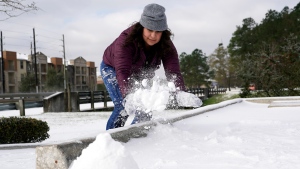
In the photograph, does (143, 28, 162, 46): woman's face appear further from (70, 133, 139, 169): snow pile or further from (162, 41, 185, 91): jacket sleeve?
(70, 133, 139, 169): snow pile

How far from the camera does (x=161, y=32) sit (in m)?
3.42

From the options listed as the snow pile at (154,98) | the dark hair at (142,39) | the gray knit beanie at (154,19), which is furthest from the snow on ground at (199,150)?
the gray knit beanie at (154,19)

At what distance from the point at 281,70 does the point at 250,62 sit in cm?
157

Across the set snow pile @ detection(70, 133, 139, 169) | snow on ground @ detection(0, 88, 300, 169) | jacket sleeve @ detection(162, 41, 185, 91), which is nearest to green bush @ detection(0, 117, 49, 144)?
snow on ground @ detection(0, 88, 300, 169)

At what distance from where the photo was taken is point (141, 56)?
352 cm

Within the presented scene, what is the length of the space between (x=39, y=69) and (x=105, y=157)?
2280 inches

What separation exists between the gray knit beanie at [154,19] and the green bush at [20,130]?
365 cm

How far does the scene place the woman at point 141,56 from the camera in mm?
3301

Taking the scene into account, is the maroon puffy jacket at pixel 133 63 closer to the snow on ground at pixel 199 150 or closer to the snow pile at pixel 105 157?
the snow on ground at pixel 199 150

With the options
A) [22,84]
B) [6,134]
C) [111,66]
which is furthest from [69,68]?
[22,84]

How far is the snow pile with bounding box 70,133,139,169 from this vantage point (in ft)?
6.13

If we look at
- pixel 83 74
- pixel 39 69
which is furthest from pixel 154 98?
pixel 83 74

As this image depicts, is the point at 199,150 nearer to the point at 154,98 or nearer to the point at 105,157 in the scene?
the point at 154,98

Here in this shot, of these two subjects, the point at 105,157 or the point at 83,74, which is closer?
the point at 105,157
